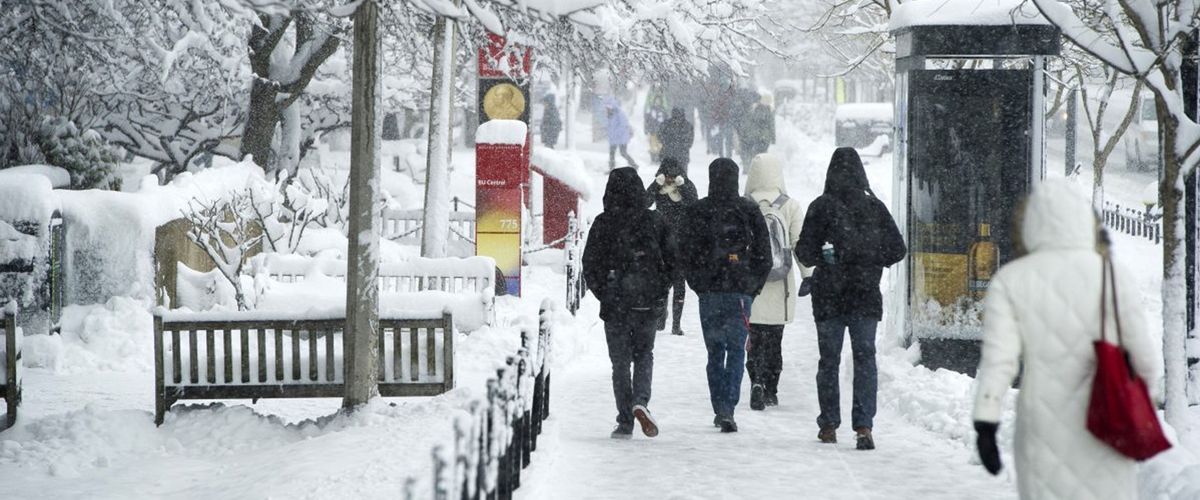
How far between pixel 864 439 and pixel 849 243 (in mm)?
1191

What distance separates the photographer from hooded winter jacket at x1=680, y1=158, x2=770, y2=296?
30.2ft

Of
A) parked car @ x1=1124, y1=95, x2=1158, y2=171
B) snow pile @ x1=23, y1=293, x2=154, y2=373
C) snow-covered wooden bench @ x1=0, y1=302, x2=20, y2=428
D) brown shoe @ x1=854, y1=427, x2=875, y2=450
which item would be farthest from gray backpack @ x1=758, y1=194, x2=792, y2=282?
parked car @ x1=1124, y1=95, x2=1158, y2=171

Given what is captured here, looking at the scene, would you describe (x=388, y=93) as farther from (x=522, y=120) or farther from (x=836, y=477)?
(x=836, y=477)

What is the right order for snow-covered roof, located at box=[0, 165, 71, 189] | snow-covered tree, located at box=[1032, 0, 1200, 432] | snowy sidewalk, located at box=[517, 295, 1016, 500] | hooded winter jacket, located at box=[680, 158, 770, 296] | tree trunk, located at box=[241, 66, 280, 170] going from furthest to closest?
tree trunk, located at box=[241, 66, 280, 170]
snow-covered roof, located at box=[0, 165, 71, 189]
hooded winter jacket, located at box=[680, 158, 770, 296]
snow-covered tree, located at box=[1032, 0, 1200, 432]
snowy sidewalk, located at box=[517, 295, 1016, 500]

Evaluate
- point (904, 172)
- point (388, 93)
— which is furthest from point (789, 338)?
point (388, 93)

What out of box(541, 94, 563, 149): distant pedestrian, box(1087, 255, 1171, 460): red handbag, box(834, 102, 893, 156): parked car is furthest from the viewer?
box(834, 102, 893, 156): parked car

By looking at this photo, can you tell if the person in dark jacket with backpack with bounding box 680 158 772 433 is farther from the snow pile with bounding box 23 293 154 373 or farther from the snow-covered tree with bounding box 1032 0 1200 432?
the snow pile with bounding box 23 293 154 373

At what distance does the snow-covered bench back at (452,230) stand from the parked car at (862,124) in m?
21.0

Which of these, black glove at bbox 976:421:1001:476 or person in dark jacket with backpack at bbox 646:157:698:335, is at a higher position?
person in dark jacket with backpack at bbox 646:157:698:335

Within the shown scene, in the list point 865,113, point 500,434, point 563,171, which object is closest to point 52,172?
point 563,171

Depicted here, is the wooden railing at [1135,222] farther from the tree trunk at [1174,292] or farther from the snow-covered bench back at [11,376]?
the snow-covered bench back at [11,376]

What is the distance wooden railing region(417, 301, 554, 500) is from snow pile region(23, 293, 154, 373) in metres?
6.58

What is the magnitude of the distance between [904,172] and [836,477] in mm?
4734

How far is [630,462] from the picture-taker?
336 inches
